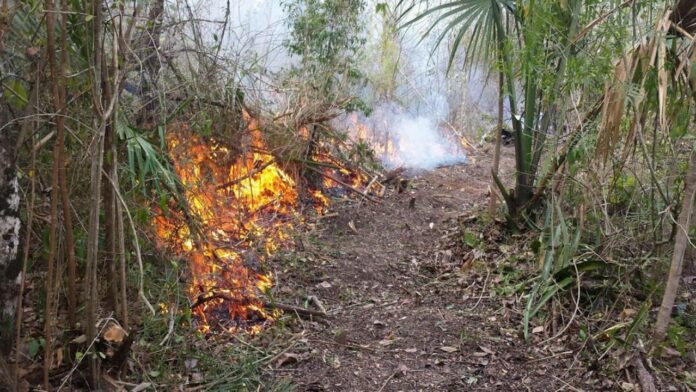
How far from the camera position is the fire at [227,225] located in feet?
12.0

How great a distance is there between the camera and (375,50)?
10422mm

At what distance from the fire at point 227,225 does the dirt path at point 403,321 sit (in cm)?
44

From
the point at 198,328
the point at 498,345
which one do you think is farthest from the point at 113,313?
the point at 498,345

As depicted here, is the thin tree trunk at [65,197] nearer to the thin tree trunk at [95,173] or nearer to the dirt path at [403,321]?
the thin tree trunk at [95,173]

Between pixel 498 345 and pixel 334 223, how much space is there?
3.00 metres

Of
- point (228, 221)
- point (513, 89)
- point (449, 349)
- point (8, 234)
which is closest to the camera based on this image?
point (8, 234)

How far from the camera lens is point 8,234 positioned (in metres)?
2.12

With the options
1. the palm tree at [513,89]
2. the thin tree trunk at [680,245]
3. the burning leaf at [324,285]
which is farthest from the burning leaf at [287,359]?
the palm tree at [513,89]

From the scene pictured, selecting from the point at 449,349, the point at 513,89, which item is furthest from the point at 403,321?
the point at 513,89

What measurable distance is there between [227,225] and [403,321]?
194 cm

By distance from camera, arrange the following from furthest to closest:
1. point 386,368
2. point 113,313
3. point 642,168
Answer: point 642,168 → point 386,368 → point 113,313

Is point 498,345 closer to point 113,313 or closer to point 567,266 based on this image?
point 567,266

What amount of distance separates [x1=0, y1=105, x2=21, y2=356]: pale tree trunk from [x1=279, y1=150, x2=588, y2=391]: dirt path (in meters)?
1.53

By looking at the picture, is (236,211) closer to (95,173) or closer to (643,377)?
(95,173)
